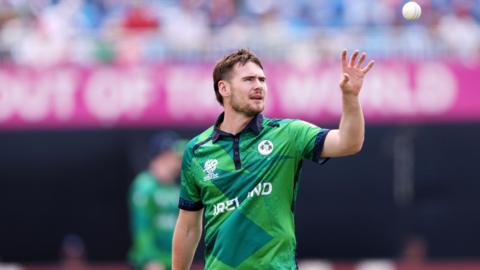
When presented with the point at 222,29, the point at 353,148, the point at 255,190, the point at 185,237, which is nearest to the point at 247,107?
the point at 255,190

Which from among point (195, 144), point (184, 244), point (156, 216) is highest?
point (195, 144)

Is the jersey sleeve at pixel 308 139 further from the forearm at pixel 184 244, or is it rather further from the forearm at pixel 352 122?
the forearm at pixel 184 244

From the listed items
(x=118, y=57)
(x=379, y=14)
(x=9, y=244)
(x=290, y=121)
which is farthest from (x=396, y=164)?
(x=290, y=121)

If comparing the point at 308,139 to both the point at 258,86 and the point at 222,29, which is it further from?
the point at 222,29

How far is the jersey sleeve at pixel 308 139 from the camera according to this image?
6426mm

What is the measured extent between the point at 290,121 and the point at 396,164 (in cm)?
812

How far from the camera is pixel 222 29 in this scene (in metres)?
15.6

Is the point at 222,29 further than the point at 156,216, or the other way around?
the point at 222,29

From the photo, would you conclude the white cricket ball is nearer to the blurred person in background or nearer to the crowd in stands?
the blurred person in background

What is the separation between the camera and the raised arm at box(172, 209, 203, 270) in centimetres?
701

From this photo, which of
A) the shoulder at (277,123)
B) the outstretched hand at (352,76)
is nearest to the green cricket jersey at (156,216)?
the shoulder at (277,123)

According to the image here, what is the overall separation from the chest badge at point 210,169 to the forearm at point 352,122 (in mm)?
892

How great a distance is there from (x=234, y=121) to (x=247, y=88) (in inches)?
9.4

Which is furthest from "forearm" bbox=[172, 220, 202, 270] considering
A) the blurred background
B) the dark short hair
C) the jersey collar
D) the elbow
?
the blurred background
